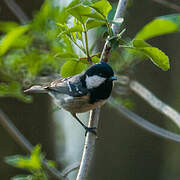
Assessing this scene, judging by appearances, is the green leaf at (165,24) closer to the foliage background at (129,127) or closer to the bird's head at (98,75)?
the bird's head at (98,75)

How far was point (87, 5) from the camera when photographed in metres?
1.24

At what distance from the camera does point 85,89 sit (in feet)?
6.28

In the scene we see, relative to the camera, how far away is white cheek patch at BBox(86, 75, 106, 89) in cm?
180

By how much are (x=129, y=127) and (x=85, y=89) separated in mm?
2431

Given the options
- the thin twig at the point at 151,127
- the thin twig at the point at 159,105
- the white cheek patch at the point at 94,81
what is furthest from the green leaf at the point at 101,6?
the thin twig at the point at 151,127

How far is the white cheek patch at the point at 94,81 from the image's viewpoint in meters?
1.80

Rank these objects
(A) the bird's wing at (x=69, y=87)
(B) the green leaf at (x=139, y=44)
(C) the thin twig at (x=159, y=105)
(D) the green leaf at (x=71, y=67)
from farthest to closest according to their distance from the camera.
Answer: (C) the thin twig at (x=159, y=105) → (A) the bird's wing at (x=69, y=87) → (D) the green leaf at (x=71, y=67) → (B) the green leaf at (x=139, y=44)

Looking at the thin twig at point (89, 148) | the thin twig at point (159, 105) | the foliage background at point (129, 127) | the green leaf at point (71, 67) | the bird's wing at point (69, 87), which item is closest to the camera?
the thin twig at point (89, 148)

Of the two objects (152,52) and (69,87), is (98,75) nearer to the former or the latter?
(69,87)

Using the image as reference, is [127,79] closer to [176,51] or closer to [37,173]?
[37,173]

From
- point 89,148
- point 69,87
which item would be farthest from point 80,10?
point 69,87

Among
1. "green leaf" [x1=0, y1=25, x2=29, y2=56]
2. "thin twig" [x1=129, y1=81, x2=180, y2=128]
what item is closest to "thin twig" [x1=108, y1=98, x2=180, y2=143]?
"thin twig" [x1=129, y1=81, x2=180, y2=128]

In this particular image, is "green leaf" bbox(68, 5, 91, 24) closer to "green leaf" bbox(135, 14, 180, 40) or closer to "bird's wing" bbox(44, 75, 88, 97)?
"green leaf" bbox(135, 14, 180, 40)

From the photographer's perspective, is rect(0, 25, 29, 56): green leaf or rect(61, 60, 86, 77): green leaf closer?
rect(61, 60, 86, 77): green leaf
